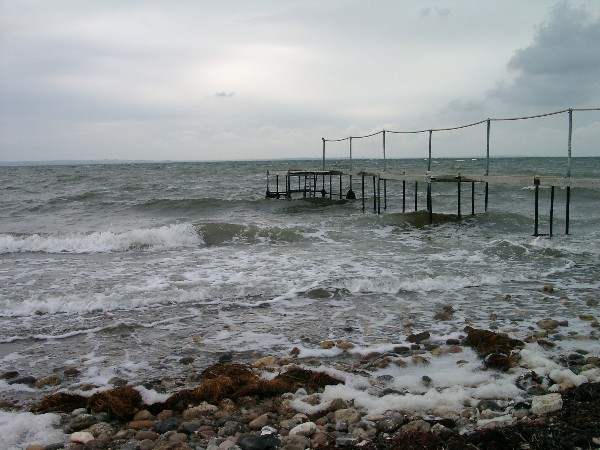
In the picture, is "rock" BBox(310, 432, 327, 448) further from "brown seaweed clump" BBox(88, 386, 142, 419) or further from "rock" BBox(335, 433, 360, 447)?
"brown seaweed clump" BBox(88, 386, 142, 419)

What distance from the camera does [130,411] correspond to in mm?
4480

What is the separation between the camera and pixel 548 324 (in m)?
6.62

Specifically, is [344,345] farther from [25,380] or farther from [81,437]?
[25,380]

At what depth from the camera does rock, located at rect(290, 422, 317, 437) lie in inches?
156

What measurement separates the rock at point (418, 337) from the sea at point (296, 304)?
4.1 inches

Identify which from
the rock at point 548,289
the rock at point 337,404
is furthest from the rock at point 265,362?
the rock at point 548,289

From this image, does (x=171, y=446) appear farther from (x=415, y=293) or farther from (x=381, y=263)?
(x=381, y=263)

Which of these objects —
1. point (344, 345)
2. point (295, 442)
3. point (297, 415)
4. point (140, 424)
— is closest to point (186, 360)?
point (140, 424)

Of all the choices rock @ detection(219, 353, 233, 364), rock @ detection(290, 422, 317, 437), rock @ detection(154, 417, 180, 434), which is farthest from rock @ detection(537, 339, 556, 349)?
rock @ detection(154, 417, 180, 434)

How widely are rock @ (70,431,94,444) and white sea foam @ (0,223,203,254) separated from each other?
1090cm

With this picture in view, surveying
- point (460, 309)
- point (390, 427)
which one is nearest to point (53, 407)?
point (390, 427)

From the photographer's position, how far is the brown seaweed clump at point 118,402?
14.6ft

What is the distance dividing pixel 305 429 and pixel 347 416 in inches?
15.6

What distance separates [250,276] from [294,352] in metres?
4.55
